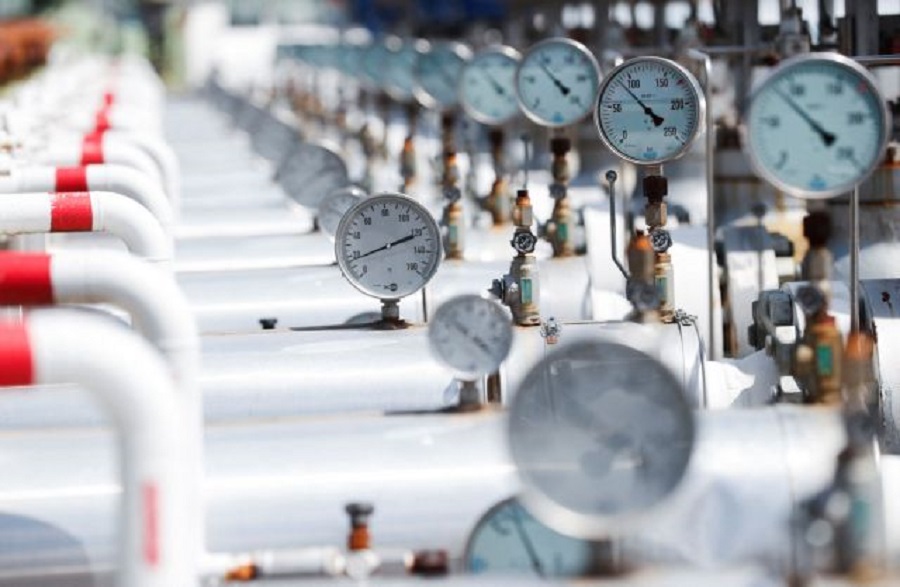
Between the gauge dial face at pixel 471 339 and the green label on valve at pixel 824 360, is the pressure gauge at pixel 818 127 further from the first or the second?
the gauge dial face at pixel 471 339

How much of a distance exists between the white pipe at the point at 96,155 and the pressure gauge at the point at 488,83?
311 centimetres

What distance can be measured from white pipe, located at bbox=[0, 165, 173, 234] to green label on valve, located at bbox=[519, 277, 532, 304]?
Answer: 1.17m

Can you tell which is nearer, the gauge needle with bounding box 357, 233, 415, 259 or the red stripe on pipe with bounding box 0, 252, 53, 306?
the red stripe on pipe with bounding box 0, 252, 53, 306

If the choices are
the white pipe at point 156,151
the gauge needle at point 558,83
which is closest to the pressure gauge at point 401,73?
the white pipe at point 156,151

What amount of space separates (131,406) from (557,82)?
5462 mm

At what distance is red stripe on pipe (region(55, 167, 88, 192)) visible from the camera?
5.86 m

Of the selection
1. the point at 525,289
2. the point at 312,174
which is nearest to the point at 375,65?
the point at 312,174

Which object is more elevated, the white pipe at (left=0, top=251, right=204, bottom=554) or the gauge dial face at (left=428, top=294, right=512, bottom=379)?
the white pipe at (left=0, top=251, right=204, bottom=554)

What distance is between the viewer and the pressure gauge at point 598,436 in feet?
10.8

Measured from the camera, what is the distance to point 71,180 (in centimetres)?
589

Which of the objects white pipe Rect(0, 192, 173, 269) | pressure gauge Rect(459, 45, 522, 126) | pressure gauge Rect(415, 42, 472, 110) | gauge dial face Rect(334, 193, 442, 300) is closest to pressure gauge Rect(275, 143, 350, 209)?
pressure gauge Rect(459, 45, 522, 126)

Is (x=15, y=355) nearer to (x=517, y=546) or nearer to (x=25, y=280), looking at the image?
(x=25, y=280)

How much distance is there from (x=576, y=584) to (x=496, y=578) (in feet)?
0.51

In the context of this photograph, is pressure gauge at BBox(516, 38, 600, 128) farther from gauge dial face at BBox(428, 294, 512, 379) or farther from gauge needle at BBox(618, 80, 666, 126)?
gauge dial face at BBox(428, 294, 512, 379)
